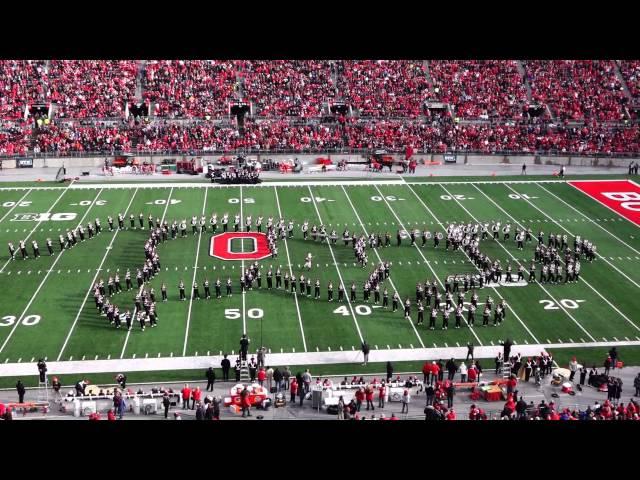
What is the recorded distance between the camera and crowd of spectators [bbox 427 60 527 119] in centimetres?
4669

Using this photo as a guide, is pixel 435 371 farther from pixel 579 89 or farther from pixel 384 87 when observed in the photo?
pixel 579 89

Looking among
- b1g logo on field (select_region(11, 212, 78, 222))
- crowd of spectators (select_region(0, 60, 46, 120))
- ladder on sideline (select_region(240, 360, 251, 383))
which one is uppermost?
crowd of spectators (select_region(0, 60, 46, 120))

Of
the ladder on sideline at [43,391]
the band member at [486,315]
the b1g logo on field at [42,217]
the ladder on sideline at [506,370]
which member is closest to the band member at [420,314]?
the band member at [486,315]

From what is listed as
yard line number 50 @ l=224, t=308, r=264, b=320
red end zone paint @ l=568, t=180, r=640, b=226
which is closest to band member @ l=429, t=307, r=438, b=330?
yard line number 50 @ l=224, t=308, r=264, b=320

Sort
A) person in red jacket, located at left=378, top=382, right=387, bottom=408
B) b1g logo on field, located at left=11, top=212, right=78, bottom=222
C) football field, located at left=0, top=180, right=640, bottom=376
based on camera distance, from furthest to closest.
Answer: b1g logo on field, located at left=11, top=212, right=78, bottom=222 < football field, located at left=0, top=180, right=640, bottom=376 < person in red jacket, located at left=378, top=382, right=387, bottom=408

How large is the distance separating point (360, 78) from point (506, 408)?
34793mm

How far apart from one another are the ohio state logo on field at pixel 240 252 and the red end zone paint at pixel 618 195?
1463 centimetres

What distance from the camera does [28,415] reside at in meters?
17.4

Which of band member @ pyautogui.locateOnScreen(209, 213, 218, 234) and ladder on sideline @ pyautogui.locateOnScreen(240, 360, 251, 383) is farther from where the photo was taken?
band member @ pyautogui.locateOnScreen(209, 213, 218, 234)

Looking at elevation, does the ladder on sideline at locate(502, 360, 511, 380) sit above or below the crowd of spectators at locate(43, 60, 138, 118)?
below

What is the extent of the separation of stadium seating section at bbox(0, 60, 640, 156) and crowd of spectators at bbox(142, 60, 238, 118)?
0.21 ft

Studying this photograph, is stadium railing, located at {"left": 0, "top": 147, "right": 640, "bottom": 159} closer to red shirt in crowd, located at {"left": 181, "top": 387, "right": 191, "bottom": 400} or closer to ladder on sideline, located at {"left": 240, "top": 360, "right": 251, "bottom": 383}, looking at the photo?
ladder on sideline, located at {"left": 240, "top": 360, "right": 251, "bottom": 383}

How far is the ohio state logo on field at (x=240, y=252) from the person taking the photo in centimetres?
2697

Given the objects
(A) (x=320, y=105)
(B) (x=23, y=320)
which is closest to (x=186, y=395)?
(B) (x=23, y=320)
